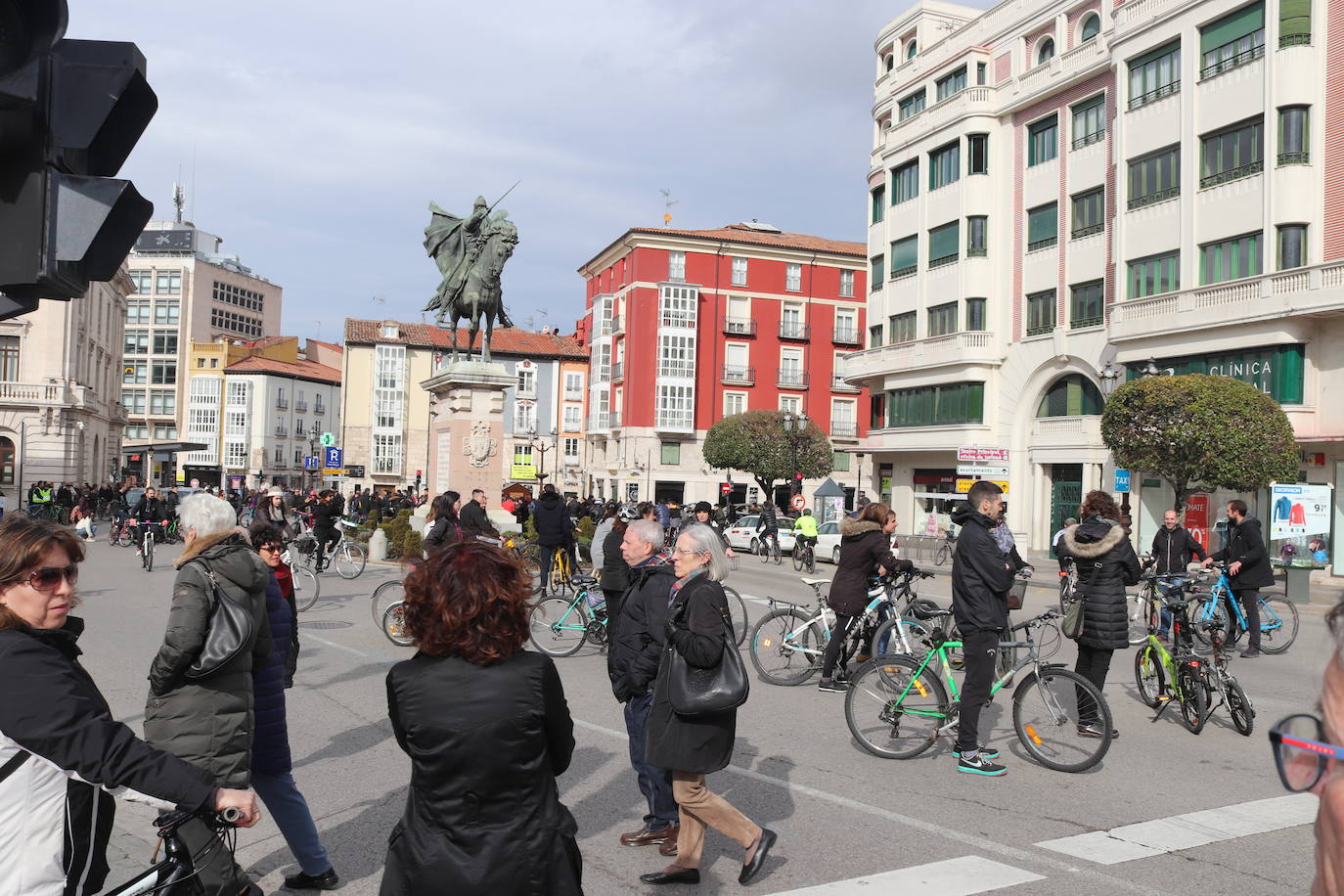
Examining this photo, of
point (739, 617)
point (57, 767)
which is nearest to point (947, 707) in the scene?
point (57, 767)

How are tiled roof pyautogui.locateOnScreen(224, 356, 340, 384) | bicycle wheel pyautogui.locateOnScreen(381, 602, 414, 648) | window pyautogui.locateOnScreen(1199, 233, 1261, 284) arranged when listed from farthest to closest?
tiled roof pyautogui.locateOnScreen(224, 356, 340, 384)
window pyautogui.locateOnScreen(1199, 233, 1261, 284)
bicycle wheel pyautogui.locateOnScreen(381, 602, 414, 648)

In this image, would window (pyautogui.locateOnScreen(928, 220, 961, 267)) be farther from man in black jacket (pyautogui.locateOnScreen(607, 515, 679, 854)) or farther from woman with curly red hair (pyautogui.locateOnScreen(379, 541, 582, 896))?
woman with curly red hair (pyautogui.locateOnScreen(379, 541, 582, 896))

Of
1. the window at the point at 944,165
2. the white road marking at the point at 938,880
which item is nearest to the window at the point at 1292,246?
the window at the point at 944,165

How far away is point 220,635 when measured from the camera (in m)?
4.00

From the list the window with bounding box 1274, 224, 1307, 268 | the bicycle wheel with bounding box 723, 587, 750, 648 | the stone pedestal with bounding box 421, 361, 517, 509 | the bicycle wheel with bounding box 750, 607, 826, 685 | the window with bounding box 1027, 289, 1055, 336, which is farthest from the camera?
the window with bounding box 1027, 289, 1055, 336

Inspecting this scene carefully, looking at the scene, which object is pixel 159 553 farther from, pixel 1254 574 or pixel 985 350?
pixel 985 350

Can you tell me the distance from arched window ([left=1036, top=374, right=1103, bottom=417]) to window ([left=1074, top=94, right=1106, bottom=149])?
7.72 meters

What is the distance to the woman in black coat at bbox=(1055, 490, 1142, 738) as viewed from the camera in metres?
7.74

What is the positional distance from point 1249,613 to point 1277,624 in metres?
0.74

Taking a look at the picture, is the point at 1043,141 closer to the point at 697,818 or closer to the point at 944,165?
the point at 944,165

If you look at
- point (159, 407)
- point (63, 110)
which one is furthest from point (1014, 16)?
point (159, 407)

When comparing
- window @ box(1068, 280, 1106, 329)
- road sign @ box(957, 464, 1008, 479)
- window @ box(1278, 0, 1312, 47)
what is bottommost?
road sign @ box(957, 464, 1008, 479)

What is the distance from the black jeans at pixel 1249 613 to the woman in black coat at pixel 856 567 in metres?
5.64

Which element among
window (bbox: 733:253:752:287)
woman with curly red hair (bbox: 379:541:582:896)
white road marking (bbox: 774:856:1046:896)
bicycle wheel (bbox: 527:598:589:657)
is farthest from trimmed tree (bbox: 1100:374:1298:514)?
window (bbox: 733:253:752:287)
